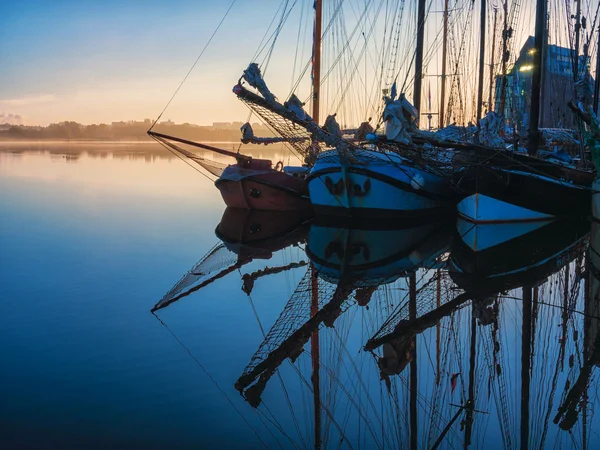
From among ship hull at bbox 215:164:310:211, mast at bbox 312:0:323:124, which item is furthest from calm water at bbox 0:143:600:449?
mast at bbox 312:0:323:124

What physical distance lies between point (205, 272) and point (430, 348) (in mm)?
6753

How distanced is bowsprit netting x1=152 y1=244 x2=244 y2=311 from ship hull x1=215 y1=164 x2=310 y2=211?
330 inches

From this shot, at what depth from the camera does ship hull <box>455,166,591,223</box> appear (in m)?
20.8

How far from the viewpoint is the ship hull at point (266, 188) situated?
26047mm

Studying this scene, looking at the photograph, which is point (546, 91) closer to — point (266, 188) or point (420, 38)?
point (420, 38)

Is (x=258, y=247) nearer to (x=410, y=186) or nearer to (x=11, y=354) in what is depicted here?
(x=410, y=186)

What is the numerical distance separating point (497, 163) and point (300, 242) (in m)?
7.18

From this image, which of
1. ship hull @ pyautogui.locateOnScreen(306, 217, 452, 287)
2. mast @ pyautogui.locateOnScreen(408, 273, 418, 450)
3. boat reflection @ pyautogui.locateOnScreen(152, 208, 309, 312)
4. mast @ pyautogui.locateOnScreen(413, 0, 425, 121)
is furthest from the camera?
mast @ pyautogui.locateOnScreen(413, 0, 425, 121)

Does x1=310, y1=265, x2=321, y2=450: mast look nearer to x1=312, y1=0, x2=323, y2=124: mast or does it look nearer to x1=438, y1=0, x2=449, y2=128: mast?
x1=312, y1=0, x2=323, y2=124: mast

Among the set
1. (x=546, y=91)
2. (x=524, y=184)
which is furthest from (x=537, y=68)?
(x=546, y=91)

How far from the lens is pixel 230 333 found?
374 inches

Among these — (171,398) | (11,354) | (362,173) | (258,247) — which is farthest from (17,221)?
(171,398)

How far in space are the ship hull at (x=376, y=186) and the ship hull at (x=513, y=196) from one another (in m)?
1.87

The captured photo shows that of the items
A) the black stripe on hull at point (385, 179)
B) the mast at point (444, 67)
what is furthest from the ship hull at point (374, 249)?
the mast at point (444, 67)
